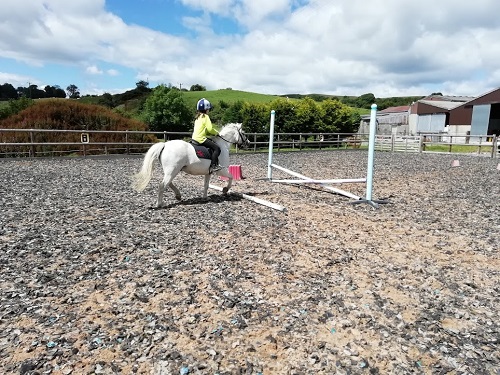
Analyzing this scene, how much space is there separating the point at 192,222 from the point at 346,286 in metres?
2.94

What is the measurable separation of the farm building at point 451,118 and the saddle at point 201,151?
4030 centimetres

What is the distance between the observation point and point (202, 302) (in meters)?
3.33

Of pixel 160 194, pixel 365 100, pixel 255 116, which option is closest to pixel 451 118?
pixel 255 116

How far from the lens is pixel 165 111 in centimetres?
5566

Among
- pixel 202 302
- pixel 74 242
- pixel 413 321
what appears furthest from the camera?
pixel 74 242

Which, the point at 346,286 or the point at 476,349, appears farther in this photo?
the point at 346,286

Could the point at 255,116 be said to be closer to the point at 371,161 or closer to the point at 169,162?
the point at 371,161

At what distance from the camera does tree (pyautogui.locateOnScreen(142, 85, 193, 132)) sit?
5553 centimetres

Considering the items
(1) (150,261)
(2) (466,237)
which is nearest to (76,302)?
(1) (150,261)

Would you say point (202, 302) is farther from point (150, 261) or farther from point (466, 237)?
point (466, 237)

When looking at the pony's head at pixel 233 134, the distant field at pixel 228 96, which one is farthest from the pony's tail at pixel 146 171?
the distant field at pixel 228 96

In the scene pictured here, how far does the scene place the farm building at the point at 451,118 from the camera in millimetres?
38312

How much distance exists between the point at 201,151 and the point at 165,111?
5150 cm

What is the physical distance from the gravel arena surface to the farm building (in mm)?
38577
